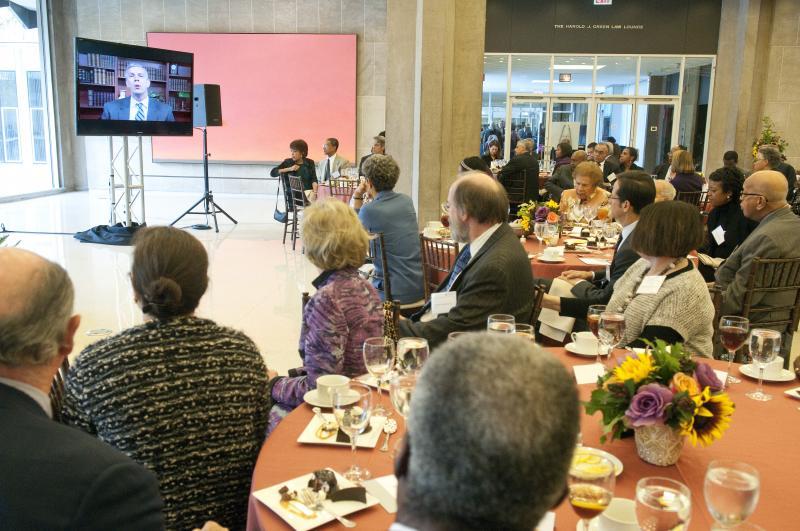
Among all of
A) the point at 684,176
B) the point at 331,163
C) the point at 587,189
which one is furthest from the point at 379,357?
the point at 331,163

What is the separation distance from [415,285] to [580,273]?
1222 mm

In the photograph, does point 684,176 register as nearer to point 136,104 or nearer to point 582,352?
point 582,352

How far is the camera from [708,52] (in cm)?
1511

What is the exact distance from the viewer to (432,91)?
8.65 meters

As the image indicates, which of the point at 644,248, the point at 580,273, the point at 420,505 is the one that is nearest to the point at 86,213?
the point at 580,273

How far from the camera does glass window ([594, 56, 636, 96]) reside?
1549 cm

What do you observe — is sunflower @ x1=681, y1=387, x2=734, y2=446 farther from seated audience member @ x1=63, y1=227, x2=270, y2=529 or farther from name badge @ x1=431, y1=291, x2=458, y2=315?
name badge @ x1=431, y1=291, x2=458, y2=315

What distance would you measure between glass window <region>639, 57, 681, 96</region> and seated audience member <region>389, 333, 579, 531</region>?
16.1m

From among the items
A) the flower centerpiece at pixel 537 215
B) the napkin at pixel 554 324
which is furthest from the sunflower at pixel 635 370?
the flower centerpiece at pixel 537 215

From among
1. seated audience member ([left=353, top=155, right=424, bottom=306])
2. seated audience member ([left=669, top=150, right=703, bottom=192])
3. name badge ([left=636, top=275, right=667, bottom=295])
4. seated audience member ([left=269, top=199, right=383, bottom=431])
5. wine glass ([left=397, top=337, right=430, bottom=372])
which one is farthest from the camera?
seated audience member ([left=669, top=150, right=703, bottom=192])

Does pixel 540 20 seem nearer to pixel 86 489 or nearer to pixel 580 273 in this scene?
pixel 580 273

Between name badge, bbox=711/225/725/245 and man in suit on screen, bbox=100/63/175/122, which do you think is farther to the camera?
man in suit on screen, bbox=100/63/175/122

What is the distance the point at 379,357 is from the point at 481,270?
1154mm

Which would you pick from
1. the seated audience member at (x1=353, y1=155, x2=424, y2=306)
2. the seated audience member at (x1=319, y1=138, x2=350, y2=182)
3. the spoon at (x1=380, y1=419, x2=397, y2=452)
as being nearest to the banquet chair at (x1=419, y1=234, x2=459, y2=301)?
the seated audience member at (x1=353, y1=155, x2=424, y2=306)
